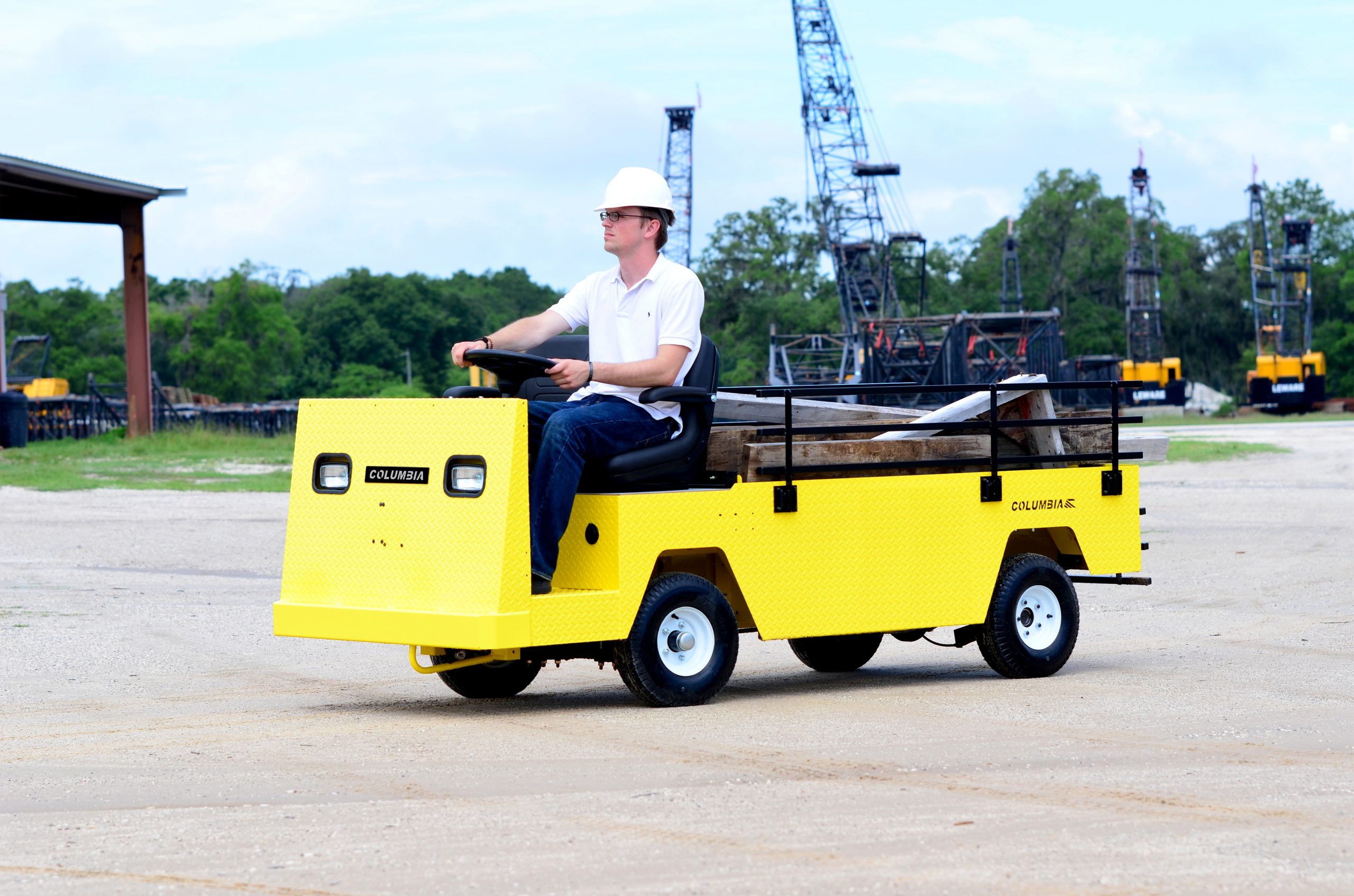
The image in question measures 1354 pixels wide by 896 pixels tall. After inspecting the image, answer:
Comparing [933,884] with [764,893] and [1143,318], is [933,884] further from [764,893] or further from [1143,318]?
[1143,318]

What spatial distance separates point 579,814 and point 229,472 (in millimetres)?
26254

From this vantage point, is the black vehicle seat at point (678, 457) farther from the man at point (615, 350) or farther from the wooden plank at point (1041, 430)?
the wooden plank at point (1041, 430)

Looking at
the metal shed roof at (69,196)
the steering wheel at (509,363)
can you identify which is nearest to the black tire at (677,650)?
the steering wheel at (509,363)

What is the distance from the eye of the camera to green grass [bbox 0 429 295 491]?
87.0 ft

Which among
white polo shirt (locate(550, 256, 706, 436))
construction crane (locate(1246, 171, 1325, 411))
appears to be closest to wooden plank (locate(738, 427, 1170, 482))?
white polo shirt (locate(550, 256, 706, 436))

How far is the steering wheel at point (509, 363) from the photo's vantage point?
7.12m

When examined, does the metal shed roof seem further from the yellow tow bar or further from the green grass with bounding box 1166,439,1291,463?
the yellow tow bar

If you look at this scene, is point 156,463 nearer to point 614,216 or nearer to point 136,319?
point 136,319

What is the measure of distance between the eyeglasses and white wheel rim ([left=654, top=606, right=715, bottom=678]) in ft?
5.65

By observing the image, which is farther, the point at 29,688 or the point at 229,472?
the point at 229,472

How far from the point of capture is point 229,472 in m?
30.5

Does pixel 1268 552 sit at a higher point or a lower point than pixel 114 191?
lower

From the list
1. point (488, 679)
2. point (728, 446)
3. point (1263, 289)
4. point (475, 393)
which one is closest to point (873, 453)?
point (728, 446)

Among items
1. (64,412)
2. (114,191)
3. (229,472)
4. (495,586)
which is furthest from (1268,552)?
(64,412)
